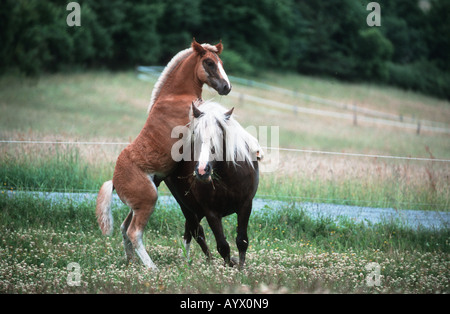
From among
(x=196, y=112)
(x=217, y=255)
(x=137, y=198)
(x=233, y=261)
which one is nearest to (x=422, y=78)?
(x=217, y=255)

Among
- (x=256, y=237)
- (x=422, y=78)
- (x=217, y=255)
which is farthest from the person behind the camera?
(x=422, y=78)

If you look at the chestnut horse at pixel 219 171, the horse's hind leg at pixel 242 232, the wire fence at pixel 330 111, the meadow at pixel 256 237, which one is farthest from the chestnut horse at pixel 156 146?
the wire fence at pixel 330 111

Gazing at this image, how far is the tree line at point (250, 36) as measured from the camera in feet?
103

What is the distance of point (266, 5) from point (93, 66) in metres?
16.3

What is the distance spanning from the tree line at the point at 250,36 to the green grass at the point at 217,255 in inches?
942

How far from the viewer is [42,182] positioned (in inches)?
396

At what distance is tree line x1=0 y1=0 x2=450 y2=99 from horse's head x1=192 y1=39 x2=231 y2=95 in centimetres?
2524

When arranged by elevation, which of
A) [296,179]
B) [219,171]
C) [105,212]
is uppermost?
[219,171]

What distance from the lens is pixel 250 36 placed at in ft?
147

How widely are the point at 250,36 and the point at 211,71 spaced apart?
39886 millimetres

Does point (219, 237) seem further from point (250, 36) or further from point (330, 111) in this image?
point (250, 36)

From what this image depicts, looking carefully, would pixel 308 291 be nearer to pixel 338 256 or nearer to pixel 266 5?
pixel 338 256

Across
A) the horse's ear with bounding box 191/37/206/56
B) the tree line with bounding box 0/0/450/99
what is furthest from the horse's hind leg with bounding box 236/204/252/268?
the tree line with bounding box 0/0/450/99
